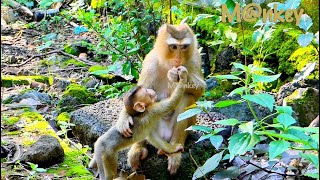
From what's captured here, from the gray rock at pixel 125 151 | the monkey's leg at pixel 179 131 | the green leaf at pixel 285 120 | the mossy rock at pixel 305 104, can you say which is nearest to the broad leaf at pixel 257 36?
the monkey's leg at pixel 179 131

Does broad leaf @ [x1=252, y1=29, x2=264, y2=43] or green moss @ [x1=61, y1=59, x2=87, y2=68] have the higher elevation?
broad leaf @ [x1=252, y1=29, x2=264, y2=43]

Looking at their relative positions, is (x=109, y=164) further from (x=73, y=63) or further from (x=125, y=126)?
(x=73, y=63)

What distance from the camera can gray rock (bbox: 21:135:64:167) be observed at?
164 inches

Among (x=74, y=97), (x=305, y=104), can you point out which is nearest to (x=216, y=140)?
(x=305, y=104)

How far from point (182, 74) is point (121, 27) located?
7.20 feet

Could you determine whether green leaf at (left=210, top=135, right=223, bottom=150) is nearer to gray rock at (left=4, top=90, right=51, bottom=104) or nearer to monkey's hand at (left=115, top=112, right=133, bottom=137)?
monkey's hand at (left=115, top=112, right=133, bottom=137)

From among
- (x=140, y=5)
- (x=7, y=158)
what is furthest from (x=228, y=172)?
(x=140, y=5)

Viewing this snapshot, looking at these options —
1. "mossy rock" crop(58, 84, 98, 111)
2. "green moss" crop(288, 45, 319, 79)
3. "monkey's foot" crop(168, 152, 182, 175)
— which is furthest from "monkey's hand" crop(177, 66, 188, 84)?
"mossy rock" crop(58, 84, 98, 111)

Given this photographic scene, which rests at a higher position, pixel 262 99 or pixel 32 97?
pixel 262 99

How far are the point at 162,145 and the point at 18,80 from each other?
3246 millimetres

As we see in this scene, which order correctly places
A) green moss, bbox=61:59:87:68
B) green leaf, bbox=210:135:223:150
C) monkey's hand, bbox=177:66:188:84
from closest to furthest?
green leaf, bbox=210:135:223:150, monkey's hand, bbox=177:66:188:84, green moss, bbox=61:59:87:68

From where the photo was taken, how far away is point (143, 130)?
426 centimetres

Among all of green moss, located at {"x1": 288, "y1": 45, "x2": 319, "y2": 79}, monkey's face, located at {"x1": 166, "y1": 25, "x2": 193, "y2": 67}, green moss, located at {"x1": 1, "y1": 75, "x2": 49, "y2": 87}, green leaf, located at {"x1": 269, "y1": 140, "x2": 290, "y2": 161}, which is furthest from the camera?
green moss, located at {"x1": 1, "y1": 75, "x2": 49, "y2": 87}

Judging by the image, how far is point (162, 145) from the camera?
4.43m
